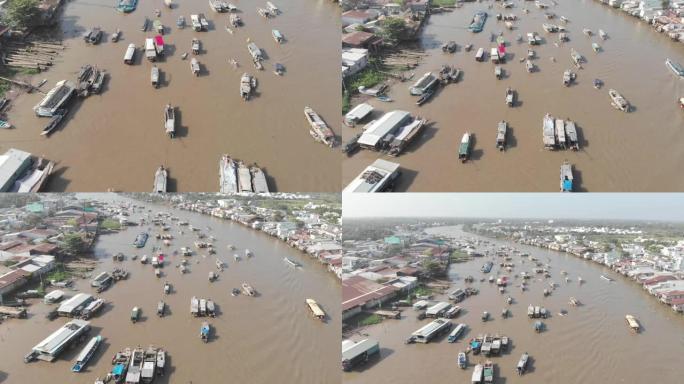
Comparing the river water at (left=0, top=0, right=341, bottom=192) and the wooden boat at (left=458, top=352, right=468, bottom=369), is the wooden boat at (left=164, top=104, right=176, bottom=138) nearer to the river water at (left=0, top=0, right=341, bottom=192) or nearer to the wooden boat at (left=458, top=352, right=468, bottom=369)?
the river water at (left=0, top=0, right=341, bottom=192)

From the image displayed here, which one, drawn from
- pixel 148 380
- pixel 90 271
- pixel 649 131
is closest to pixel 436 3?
pixel 649 131

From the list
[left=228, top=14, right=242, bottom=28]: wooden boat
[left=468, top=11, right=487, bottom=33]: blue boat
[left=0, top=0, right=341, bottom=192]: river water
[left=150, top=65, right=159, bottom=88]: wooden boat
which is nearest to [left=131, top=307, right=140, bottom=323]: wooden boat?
[left=0, top=0, right=341, bottom=192]: river water

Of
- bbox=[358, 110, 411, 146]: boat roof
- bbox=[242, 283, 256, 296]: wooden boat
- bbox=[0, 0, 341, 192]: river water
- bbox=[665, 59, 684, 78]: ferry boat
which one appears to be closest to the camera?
bbox=[0, 0, 341, 192]: river water

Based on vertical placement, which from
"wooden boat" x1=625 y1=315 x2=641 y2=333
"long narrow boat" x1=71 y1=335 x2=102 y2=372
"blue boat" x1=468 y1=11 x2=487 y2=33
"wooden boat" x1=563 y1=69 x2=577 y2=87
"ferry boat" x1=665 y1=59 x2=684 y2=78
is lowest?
"long narrow boat" x1=71 y1=335 x2=102 y2=372

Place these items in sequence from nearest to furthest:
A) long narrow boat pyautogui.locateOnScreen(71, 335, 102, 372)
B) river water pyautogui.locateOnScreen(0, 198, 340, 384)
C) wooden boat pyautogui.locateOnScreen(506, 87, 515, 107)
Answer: long narrow boat pyautogui.locateOnScreen(71, 335, 102, 372)
river water pyautogui.locateOnScreen(0, 198, 340, 384)
wooden boat pyautogui.locateOnScreen(506, 87, 515, 107)

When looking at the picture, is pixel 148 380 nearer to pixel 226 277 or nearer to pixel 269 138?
pixel 226 277

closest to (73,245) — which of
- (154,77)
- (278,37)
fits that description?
(154,77)

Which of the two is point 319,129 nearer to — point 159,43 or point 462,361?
point 462,361
